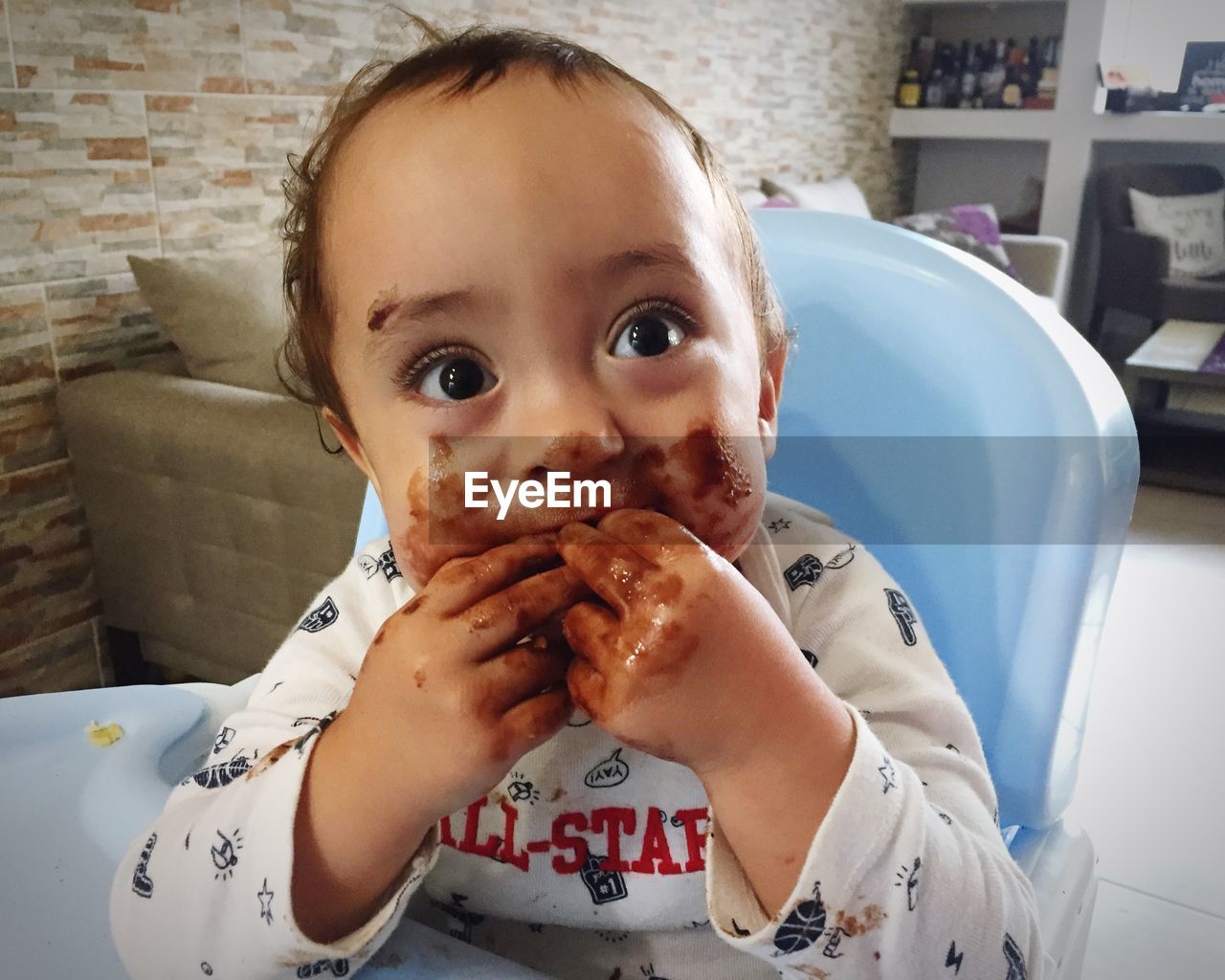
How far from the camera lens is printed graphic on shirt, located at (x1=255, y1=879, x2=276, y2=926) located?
48 centimetres

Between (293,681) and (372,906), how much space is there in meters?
0.20

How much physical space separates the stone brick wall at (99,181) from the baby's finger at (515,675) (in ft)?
5.57

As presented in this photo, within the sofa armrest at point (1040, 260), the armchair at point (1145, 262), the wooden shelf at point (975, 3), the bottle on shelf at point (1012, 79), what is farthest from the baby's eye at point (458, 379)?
the wooden shelf at point (975, 3)

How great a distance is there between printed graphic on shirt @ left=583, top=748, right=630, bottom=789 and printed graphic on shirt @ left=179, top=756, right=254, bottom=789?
200mm

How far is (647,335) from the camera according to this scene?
0.50 m

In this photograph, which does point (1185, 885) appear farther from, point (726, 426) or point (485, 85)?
point (485, 85)

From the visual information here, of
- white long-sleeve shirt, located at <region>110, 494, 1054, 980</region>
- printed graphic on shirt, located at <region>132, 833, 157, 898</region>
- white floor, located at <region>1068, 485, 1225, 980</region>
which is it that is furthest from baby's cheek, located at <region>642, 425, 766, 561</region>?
white floor, located at <region>1068, 485, 1225, 980</region>

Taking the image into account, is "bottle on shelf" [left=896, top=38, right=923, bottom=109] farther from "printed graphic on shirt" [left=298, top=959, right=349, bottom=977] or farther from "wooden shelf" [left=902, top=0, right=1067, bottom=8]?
"printed graphic on shirt" [left=298, top=959, right=349, bottom=977]

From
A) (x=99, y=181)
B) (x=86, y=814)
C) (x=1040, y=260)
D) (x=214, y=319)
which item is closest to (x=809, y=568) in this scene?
(x=86, y=814)

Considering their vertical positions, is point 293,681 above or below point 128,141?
below

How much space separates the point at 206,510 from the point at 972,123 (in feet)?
14.6

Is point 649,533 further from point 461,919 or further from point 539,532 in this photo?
point 461,919

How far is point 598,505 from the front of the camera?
1.55 ft

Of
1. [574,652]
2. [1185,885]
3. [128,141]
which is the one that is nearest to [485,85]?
[574,652]
